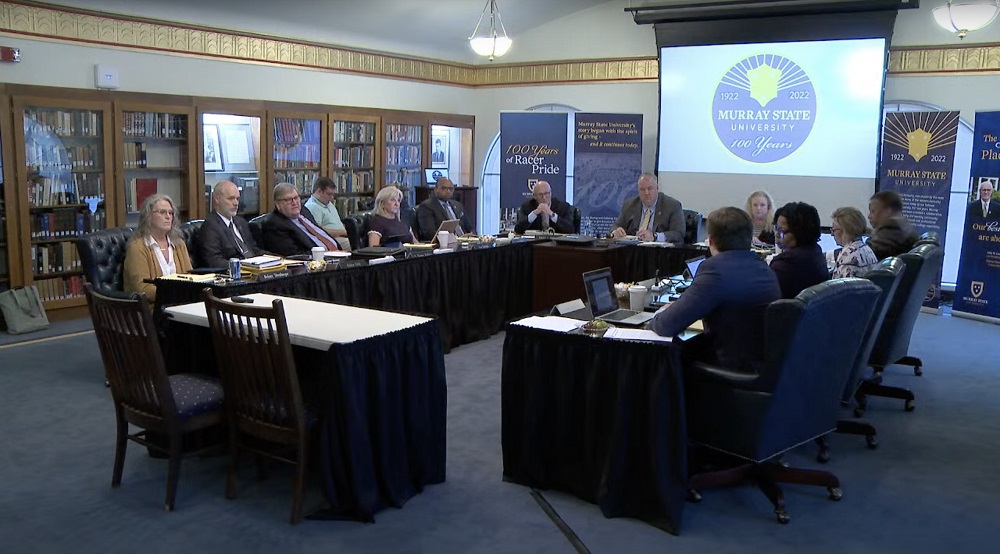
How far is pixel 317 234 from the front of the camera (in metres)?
6.34

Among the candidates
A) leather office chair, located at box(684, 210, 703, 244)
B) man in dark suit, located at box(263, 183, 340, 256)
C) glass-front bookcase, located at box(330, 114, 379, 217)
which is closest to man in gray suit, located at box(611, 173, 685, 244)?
leather office chair, located at box(684, 210, 703, 244)

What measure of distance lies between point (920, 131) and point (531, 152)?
4.16 meters

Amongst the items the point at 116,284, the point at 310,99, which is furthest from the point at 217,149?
the point at 116,284

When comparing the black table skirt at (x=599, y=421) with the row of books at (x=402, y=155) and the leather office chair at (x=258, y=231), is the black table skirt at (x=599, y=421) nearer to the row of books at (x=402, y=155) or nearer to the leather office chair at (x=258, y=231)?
the leather office chair at (x=258, y=231)

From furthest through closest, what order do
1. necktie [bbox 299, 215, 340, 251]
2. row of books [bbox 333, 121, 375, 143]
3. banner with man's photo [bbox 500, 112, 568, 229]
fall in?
1. banner with man's photo [bbox 500, 112, 568, 229]
2. row of books [bbox 333, 121, 375, 143]
3. necktie [bbox 299, 215, 340, 251]

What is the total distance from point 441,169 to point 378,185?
1236 mm

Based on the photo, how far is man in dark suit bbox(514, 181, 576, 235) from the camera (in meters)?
7.76

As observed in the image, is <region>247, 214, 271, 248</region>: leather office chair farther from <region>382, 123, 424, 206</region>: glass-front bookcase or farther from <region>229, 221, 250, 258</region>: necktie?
<region>382, 123, 424, 206</region>: glass-front bookcase

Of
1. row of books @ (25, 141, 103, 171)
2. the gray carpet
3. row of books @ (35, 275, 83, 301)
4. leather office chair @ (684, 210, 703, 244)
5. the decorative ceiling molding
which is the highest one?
the decorative ceiling molding

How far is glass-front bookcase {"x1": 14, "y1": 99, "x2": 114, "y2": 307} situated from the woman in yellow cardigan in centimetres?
242

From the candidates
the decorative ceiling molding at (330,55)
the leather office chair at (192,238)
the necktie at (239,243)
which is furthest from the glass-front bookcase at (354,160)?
the necktie at (239,243)

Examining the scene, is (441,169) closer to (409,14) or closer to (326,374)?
Result: (409,14)

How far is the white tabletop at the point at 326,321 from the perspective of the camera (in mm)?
3271

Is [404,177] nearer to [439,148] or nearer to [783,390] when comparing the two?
[439,148]
